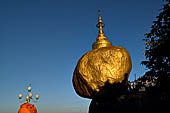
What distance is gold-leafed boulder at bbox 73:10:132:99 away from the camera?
7650 millimetres

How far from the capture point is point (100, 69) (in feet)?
25.3

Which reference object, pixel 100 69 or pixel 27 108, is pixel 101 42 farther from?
pixel 27 108

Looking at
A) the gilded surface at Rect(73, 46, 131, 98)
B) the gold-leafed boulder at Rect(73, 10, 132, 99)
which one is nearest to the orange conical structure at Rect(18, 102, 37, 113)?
the gold-leafed boulder at Rect(73, 10, 132, 99)

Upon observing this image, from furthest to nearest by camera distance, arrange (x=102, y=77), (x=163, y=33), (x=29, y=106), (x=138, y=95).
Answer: (x=29, y=106), (x=163, y=33), (x=102, y=77), (x=138, y=95)

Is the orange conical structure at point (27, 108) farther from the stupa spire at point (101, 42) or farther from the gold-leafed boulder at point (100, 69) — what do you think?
the stupa spire at point (101, 42)

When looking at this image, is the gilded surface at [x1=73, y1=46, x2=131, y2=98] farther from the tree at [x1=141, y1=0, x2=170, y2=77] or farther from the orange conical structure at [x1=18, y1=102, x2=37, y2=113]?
the orange conical structure at [x1=18, y1=102, x2=37, y2=113]

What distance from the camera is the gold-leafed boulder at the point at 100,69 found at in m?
7.65

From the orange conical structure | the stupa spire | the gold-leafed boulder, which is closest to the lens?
the gold-leafed boulder

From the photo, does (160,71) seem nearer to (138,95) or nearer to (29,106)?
(138,95)

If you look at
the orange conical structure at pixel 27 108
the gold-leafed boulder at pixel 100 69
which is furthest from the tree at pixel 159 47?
Result: the orange conical structure at pixel 27 108

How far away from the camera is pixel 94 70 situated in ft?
25.6

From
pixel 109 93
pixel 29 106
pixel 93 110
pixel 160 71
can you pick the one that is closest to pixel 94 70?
pixel 109 93

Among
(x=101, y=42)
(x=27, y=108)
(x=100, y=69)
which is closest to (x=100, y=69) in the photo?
(x=100, y=69)

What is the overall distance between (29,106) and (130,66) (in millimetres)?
9228
